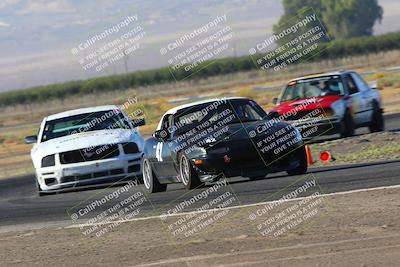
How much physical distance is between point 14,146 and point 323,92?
22352 millimetres

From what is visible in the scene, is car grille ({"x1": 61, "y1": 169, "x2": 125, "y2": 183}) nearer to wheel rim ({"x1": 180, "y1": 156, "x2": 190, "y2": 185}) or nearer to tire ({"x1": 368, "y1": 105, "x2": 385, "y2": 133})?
wheel rim ({"x1": 180, "y1": 156, "x2": 190, "y2": 185})

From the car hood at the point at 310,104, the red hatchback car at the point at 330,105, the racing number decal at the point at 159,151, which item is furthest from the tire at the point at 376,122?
the racing number decal at the point at 159,151

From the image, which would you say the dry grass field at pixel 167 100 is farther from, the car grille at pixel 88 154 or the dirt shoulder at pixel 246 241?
the dirt shoulder at pixel 246 241

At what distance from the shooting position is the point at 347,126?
22.9 m

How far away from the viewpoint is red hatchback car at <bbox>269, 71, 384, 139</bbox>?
2284 cm

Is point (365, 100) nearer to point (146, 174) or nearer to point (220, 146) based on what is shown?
point (146, 174)

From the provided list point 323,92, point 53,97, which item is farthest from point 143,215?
point 53,97

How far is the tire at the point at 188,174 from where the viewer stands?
591 inches

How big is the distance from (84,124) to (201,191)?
455 cm

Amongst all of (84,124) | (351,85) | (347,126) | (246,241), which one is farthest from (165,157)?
(351,85)

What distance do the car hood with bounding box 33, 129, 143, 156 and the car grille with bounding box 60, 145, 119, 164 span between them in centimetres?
7

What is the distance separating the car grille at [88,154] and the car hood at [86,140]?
7cm

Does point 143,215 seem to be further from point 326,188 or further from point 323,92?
point 323,92

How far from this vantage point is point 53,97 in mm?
108875
